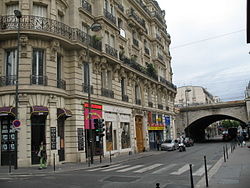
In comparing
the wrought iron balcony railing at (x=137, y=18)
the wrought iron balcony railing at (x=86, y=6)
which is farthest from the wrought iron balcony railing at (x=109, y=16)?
the wrought iron balcony railing at (x=137, y=18)

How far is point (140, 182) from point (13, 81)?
38.5 ft

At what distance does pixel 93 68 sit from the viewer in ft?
74.4

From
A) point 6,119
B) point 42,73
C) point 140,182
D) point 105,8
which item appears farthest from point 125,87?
point 140,182

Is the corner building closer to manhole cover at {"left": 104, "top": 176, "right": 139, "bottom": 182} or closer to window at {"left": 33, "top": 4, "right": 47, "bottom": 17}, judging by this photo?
window at {"left": 33, "top": 4, "right": 47, "bottom": 17}

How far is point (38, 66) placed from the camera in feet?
59.4

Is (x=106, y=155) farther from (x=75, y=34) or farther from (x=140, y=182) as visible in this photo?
(x=140, y=182)

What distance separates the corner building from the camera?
1712cm

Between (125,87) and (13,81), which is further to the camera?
(125,87)

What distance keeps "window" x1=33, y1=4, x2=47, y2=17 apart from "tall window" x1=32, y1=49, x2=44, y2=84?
268 cm

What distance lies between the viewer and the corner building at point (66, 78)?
1712 centimetres

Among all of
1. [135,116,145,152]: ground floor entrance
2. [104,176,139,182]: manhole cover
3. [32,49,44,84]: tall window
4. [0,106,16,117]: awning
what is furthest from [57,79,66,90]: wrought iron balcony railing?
[135,116,145,152]: ground floor entrance

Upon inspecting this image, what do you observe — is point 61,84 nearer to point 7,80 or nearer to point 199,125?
point 7,80

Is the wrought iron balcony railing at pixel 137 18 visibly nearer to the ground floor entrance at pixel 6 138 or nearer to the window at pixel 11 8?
the window at pixel 11 8

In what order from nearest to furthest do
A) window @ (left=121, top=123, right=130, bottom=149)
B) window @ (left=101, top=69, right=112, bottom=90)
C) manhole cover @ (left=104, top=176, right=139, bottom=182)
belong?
manhole cover @ (left=104, top=176, right=139, bottom=182), window @ (left=101, top=69, right=112, bottom=90), window @ (left=121, top=123, right=130, bottom=149)
